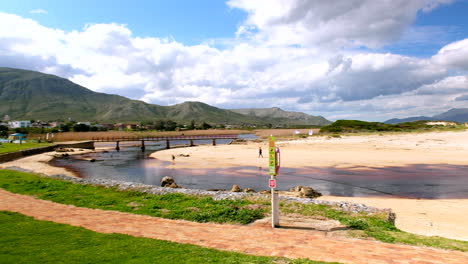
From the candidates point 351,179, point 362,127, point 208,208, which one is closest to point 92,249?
point 208,208

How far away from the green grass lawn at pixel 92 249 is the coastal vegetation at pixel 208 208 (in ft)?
10.2

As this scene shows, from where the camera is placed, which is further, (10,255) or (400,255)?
(400,255)

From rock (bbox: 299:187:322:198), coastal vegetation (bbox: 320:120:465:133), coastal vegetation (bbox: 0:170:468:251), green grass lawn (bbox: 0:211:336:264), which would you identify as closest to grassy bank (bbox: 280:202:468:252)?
coastal vegetation (bbox: 0:170:468:251)

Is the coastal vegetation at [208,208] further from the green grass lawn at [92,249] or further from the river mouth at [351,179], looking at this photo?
the river mouth at [351,179]

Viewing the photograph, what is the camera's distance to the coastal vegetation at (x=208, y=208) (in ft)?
25.4

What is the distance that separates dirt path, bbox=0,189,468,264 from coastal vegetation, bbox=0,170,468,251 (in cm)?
66

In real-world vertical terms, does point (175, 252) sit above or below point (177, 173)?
above

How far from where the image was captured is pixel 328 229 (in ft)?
27.5

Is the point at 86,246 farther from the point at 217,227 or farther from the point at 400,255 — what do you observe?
the point at 400,255

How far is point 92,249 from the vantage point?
19.5ft

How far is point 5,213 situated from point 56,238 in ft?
12.9

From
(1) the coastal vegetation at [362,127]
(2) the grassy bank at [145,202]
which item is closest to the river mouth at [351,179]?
(2) the grassy bank at [145,202]

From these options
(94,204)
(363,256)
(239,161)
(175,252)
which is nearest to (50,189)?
(94,204)

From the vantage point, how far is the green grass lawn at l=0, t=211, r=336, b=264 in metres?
5.33
